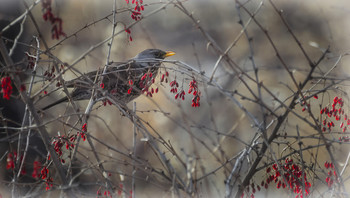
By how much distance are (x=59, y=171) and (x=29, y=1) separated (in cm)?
385

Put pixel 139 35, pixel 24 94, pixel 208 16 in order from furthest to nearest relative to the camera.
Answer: pixel 208 16, pixel 139 35, pixel 24 94

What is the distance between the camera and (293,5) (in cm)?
667

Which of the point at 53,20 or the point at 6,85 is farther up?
the point at 53,20

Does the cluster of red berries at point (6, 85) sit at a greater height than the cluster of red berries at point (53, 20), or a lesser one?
lesser

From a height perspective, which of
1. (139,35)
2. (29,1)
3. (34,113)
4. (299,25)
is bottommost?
(34,113)

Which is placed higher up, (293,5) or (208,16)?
(293,5)

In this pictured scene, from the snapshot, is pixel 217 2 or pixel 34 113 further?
pixel 217 2

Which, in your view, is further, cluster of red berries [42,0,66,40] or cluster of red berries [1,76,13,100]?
cluster of red berries [1,76,13,100]

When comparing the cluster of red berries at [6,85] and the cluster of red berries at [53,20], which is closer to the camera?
the cluster of red berries at [53,20]

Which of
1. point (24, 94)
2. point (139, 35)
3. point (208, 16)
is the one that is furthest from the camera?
point (208, 16)

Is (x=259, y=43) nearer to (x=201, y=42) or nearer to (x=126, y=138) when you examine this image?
(x=201, y=42)

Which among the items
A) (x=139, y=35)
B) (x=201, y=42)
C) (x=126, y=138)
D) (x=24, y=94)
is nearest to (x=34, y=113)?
(x=24, y=94)

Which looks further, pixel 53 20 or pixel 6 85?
pixel 6 85

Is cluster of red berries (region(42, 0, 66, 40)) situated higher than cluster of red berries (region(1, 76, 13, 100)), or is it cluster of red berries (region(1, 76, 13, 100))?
cluster of red berries (region(42, 0, 66, 40))
